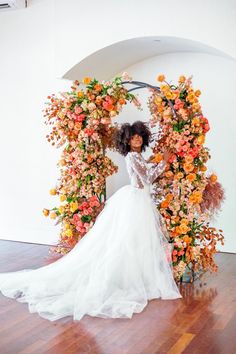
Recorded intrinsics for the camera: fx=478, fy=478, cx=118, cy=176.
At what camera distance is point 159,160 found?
4547mm

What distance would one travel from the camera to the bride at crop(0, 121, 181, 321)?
12.9 feet

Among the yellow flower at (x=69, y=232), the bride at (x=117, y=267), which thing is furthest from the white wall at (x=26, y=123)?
the bride at (x=117, y=267)

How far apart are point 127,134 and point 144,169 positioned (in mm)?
387

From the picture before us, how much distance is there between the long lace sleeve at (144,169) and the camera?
14.8 feet

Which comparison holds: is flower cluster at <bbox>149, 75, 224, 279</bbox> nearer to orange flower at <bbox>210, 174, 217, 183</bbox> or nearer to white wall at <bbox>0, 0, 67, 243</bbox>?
orange flower at <bbox>210, 174, 217, 183</bbox>

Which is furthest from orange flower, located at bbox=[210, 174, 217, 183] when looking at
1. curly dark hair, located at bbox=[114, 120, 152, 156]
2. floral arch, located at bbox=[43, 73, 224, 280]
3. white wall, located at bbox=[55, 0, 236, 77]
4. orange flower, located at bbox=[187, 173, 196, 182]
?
white wall, located at bbox=[55, 0, 236, 77]

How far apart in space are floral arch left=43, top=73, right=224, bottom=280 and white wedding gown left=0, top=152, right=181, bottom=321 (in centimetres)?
22

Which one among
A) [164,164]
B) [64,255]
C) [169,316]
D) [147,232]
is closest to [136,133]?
[164,164]

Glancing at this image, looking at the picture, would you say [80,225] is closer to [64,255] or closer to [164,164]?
[64,255]

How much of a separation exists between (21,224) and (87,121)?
8.12 ft

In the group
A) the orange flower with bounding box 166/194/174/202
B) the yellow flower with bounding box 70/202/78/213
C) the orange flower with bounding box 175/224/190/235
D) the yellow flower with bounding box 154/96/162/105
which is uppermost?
the yellow flower with bounding box 154/96/162/105

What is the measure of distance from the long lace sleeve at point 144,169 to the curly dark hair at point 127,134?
0.51 feet

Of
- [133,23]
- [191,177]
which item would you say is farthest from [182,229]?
[133,23]

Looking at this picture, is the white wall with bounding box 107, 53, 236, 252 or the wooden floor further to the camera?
the white wall with bounding box 107, 53, 236, 252
